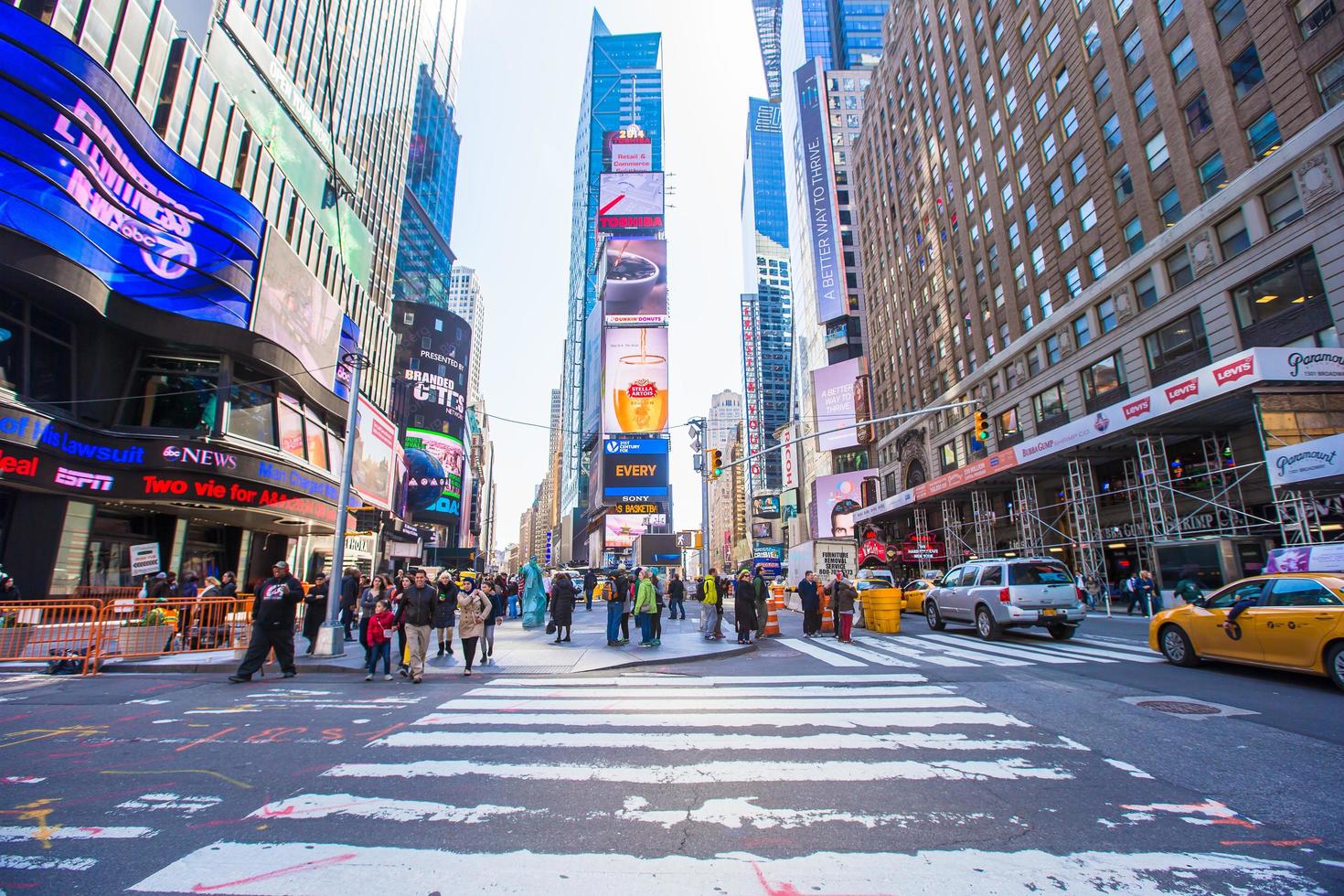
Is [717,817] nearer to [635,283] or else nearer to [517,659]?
[517,659]

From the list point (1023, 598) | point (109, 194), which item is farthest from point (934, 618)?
point (109, 194)

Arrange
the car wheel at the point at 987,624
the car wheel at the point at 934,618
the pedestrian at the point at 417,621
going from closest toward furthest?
the pedestrian at the point at 417,621 → the car wheel at the point at 987,624 → the car wheel at the point at 934,618

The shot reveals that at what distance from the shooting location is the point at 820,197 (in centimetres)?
7544

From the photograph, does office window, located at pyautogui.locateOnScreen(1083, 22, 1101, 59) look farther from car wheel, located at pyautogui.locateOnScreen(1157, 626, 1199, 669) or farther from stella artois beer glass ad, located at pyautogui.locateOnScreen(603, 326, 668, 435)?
stella artois beer glass ad, located at pyautogui.locateOnScreen(603, 326, 668, 435)

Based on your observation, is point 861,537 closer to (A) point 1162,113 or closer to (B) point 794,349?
(A) point 1162,113

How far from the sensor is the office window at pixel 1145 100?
2581cm

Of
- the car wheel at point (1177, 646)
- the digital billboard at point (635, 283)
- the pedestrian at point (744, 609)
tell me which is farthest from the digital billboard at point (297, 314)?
the digital billboard at point (635, 283)

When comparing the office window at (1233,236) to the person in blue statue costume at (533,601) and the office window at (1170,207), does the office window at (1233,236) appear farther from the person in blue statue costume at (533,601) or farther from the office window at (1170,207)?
the person in blue statue costume at (533,601)

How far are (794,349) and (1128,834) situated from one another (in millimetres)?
102251

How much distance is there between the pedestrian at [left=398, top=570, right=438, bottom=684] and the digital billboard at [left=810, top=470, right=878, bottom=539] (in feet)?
179

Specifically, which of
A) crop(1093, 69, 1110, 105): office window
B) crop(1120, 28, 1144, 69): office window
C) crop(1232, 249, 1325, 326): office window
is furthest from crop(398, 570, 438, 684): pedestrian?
crop(1093, 69, 1110, 105): office window

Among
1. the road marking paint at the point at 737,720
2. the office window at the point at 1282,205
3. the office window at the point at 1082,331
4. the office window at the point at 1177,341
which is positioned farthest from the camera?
the office window at the point at 1082,331

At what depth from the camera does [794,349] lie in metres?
103

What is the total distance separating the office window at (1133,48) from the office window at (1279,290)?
12299 millimetres
